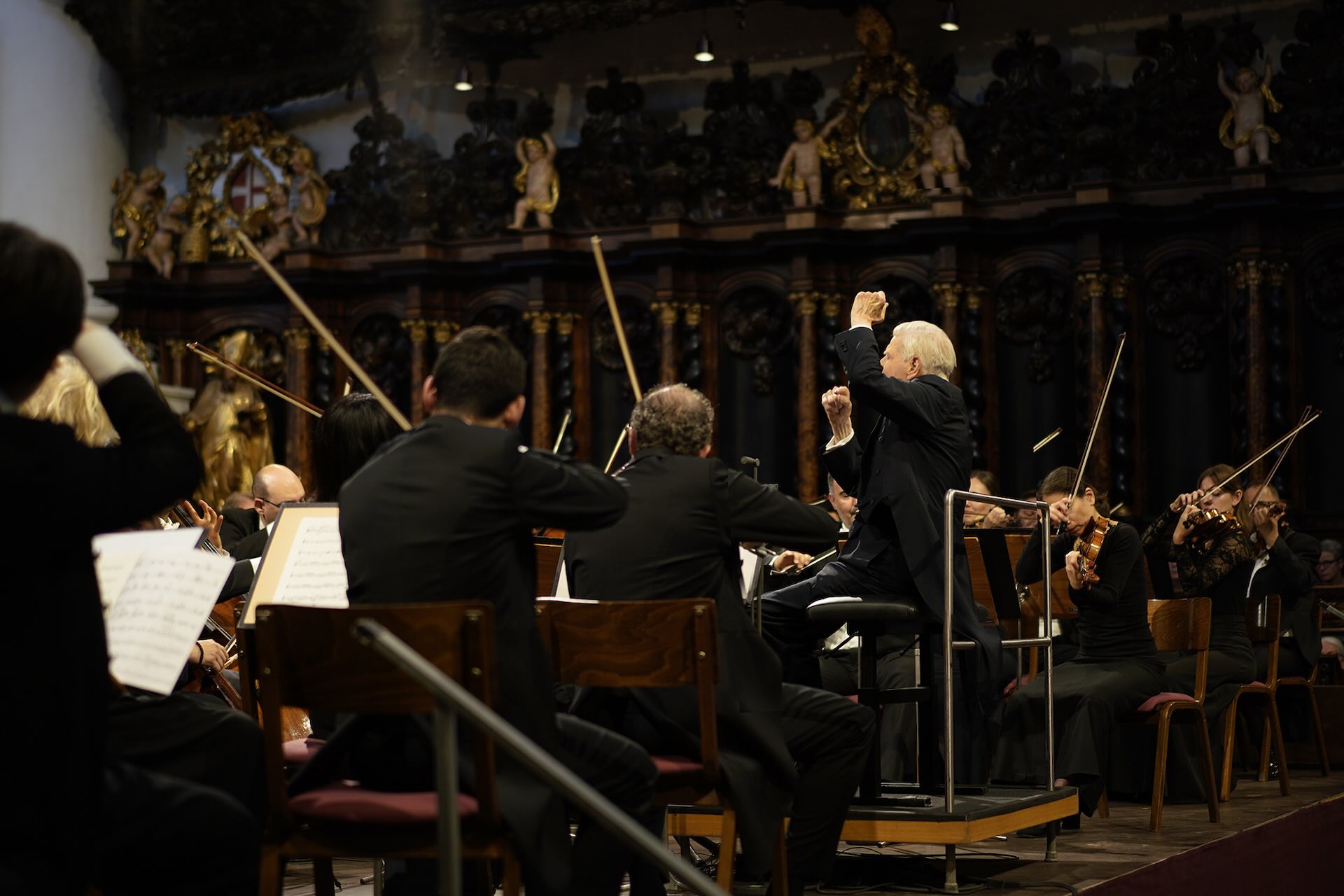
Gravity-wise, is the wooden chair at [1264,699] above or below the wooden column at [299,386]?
below

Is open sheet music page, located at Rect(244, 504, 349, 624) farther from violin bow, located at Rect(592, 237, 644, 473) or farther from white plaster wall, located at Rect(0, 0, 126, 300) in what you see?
white plaster wall, located at Rect(0, 0, 126, 300)

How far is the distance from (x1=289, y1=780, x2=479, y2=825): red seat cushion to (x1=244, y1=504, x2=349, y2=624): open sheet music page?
790 millimetres

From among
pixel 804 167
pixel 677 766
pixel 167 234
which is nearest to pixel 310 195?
pixel 167 234

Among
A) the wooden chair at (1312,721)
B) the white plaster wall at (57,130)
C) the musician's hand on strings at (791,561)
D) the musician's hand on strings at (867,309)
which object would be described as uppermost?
the white plaster wall at (57,130)

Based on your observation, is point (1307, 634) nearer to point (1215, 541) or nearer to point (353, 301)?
point (1215, 541)

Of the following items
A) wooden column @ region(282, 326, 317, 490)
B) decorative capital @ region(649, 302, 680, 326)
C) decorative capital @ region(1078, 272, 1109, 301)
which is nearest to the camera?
decorative capital @ region(1078, 272, 1109, 301)

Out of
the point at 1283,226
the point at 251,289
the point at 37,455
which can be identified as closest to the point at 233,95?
the point at 251,289

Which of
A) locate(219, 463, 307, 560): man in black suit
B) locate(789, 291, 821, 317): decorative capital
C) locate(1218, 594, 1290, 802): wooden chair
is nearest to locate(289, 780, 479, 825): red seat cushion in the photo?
locate(219, 463, 307, 560): man in black suit

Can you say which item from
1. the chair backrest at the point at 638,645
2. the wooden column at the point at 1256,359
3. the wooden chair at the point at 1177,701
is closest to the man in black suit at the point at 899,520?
the wooden chair at the point at 1177,701

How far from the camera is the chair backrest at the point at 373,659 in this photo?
3.06 m

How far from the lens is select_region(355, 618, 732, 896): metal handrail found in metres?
2.51

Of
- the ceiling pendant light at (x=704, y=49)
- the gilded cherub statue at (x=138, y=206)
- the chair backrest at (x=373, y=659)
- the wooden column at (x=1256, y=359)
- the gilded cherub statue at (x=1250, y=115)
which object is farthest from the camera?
the gilded cherub statue at (x=138, y=206)

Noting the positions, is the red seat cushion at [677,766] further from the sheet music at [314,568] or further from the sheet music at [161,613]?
the sheet music at [161,613]

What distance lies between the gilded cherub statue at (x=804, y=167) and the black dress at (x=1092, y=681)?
661 centimetres
